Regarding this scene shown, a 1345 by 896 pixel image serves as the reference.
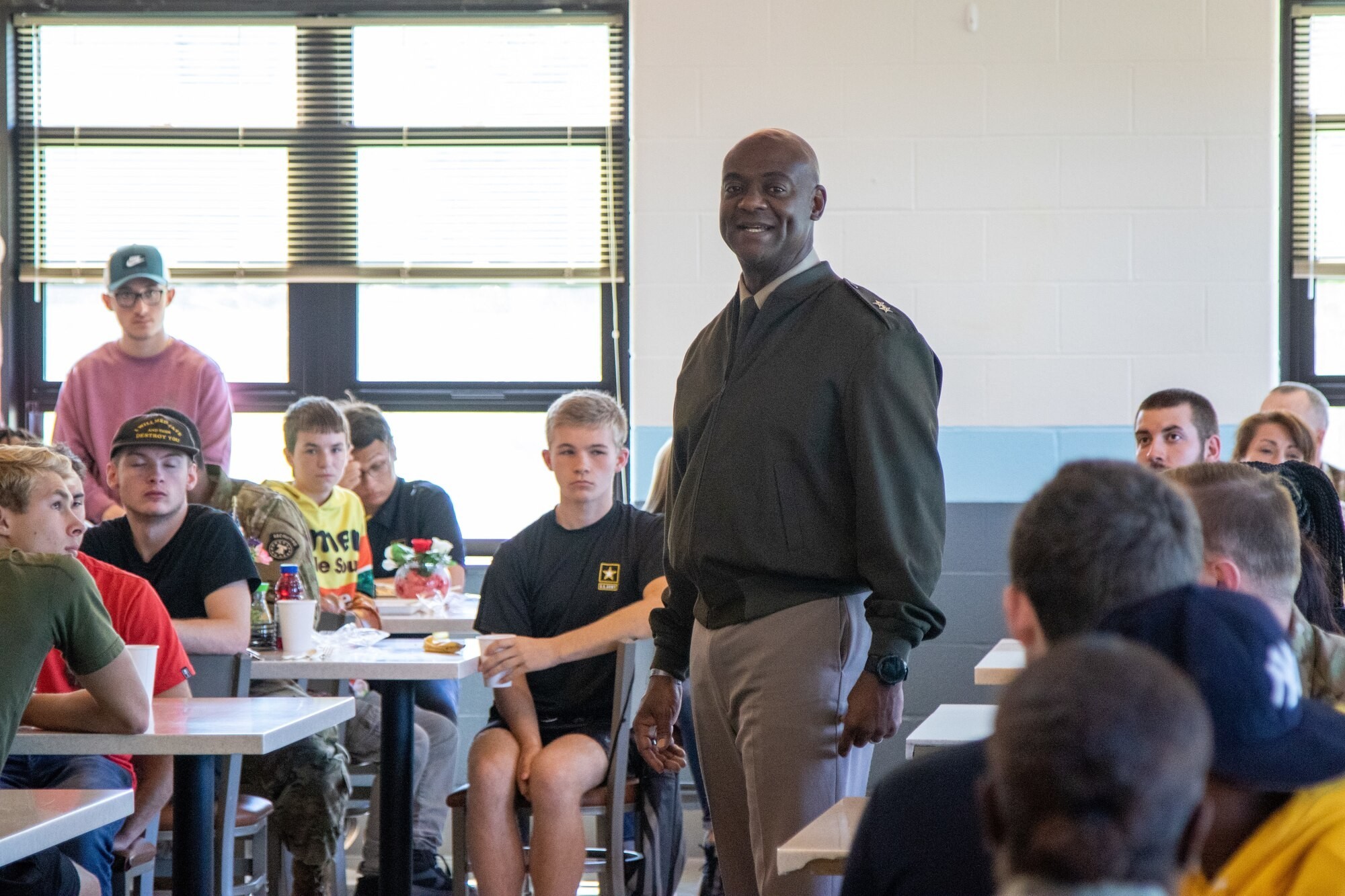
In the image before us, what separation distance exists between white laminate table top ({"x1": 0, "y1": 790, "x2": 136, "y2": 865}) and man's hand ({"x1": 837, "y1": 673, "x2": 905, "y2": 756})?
0.96 meters

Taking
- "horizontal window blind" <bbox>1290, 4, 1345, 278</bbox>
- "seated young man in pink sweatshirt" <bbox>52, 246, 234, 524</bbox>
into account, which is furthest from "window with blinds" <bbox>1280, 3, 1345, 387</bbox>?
"seated young man in pink sweatshirt" <bbox>52, 246, 234, 524</bbox>

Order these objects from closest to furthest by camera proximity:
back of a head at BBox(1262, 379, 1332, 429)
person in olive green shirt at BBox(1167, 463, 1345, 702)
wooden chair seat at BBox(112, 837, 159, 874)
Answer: person in olive green shirt at BBox(1167, 463, 1345, 702), wooden chair seat at BBox(112, 837, 159, 874), back of a head at BBox(1262, 379, 1332, 429)

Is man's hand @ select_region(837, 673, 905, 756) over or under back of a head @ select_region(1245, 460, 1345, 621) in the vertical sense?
under

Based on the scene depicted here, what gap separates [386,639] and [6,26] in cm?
321

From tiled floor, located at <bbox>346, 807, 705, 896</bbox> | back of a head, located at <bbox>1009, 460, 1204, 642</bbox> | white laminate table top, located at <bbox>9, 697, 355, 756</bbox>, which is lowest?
tiled floor, located at <bbox>346, 807, 705, 896</bbox>

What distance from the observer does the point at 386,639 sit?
11.6 feet

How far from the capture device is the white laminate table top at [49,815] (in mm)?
1698

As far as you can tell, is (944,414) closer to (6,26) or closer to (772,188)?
(772,188)

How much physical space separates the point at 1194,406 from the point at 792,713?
2233mm

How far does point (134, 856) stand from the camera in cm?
258

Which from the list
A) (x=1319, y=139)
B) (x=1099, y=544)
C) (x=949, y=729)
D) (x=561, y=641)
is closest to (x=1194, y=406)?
(x=949, y=729)

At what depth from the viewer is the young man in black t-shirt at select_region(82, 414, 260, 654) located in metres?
3.05

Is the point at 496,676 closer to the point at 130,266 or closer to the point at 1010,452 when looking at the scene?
the point at 1010,452

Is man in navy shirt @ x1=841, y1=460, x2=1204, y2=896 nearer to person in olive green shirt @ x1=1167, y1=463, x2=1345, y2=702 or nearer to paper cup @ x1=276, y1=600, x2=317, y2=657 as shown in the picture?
person in olive green shirt @ x1=1167, y1=463, x2=1345, y2=702
